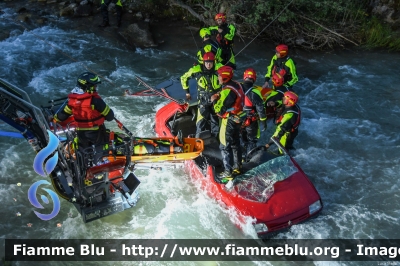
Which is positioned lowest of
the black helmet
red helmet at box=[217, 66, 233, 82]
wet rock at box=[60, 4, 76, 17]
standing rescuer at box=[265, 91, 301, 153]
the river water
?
the river water

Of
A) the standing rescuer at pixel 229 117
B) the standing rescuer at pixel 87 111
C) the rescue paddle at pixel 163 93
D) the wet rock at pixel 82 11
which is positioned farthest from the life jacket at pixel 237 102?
the wet rock at pixel 82 11

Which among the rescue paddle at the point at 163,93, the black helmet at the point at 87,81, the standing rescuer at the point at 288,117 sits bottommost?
the rescue paddle at the point at 163,93

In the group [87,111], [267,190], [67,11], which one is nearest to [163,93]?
[87,111]

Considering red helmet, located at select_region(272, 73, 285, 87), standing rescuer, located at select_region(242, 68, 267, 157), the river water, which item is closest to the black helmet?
the river water

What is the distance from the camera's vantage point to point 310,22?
12766 mm

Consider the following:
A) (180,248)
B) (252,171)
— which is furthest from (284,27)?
(180,248)

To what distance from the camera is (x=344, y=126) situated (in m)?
9.41

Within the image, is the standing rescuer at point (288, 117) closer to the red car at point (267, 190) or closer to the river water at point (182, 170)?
the red car at point (267, 190)

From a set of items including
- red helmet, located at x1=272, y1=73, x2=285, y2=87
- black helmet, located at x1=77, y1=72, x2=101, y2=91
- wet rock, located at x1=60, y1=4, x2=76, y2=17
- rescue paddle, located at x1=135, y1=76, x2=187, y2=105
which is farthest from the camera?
wet rock, located at x1=60, y1=4, x2=76, y2=17

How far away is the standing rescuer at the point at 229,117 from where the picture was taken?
6328 millimetres

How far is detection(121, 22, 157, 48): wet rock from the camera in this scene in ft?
41.8

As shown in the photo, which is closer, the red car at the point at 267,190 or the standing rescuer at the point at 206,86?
the red car at the point at 267,190

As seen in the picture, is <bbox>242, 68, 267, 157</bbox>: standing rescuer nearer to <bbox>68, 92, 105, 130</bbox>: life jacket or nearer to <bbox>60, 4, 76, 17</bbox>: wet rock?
<bbox>68, 92, 105, 130</bbox>: life jacket

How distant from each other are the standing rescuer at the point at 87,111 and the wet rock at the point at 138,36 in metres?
7.35
